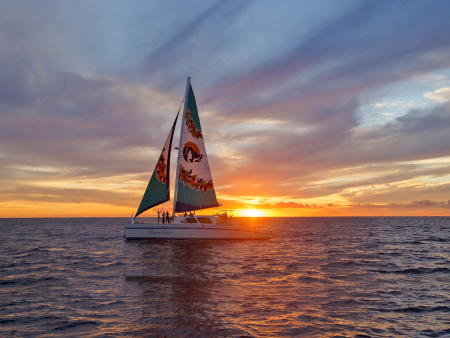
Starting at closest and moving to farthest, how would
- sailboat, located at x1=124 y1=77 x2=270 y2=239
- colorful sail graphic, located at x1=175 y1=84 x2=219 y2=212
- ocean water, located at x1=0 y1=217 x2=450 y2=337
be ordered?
1. ocean water, located at x1=0 y1=217 x2=450 y2=337
2. sailboat, located at x1=124 y1=77 x2=270 y2=239
3. colorful sail graphic, located at x1=175 y1=84 x2=219 y2=212

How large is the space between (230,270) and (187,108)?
24325 mm

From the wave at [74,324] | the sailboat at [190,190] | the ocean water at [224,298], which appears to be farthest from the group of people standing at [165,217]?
the wave at [74,324]

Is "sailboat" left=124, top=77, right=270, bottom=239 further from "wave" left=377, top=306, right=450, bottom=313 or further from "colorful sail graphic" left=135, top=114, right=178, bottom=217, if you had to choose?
"wave" left=377, top=306, right=450, bottom=313

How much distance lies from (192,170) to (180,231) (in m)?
7.94

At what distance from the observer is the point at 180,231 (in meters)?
32.8

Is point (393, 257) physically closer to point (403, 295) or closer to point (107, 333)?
point (403, 295)

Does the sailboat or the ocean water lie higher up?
the sailboat

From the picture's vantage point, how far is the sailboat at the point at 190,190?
34.0 meters

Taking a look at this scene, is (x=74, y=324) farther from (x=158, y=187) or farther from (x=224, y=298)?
(x=158, y=187)

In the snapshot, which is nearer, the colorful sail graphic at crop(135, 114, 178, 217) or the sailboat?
the sailboat

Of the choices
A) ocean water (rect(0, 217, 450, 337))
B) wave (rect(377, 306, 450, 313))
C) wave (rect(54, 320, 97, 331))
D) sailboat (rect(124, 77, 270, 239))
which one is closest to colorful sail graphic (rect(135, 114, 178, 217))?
sailboat (rect(124, 77, 270, 239))

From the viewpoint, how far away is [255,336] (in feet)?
28.7

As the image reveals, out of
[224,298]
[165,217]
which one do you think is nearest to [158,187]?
[165,217]

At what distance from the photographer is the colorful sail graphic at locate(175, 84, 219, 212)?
1439 inches
